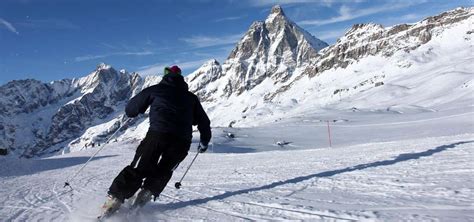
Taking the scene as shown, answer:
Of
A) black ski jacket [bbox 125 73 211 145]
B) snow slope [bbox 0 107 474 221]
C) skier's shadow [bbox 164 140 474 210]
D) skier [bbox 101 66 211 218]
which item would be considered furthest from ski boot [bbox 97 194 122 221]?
black ski jacket [bbox 125 73 211 145]

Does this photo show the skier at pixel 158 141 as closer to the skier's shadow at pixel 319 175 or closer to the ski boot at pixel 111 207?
the ski boot at pixel 111 207

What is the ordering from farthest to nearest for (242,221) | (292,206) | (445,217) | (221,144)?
(221,144)
(292,206)
(242,221)
(445,217)

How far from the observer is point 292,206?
18.6ft

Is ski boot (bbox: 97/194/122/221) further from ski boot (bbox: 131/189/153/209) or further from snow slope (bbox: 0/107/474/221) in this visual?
ski boot (bbox: 131/189/153/209)

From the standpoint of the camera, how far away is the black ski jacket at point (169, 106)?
6283 mm

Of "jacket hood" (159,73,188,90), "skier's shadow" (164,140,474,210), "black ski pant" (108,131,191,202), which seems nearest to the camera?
"black ski pant" (108,131,191,202)

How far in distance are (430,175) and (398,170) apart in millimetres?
1030

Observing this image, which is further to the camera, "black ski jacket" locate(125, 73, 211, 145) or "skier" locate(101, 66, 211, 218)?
"black ski jacket" locate(125, 73, 211, 145)

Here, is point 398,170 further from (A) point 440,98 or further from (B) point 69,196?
(A) point 440,98

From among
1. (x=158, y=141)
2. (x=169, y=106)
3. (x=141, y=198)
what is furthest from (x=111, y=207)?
(x=169, y=106)

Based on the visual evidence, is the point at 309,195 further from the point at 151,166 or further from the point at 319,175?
the point at 151,166

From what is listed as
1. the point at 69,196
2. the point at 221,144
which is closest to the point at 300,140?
the point at 221,144

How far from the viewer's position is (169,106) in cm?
638

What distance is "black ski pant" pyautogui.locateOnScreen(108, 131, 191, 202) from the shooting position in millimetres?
6000
